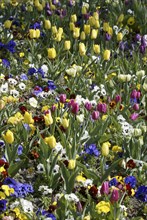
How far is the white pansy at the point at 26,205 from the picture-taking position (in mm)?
3260

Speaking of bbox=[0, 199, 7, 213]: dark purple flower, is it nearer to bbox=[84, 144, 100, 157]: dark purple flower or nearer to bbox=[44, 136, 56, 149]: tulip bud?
bbox=[44, 136, 56, 149]: tulip bud

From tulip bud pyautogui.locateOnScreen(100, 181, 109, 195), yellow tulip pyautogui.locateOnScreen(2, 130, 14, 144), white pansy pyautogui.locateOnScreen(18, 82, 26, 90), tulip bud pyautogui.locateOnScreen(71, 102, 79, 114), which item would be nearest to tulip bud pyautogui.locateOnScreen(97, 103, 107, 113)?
tulip bud pyautogui.locateOnScreen(71, 102, 79, 114)

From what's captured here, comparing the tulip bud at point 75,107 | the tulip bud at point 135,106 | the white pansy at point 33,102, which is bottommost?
the tulip bud at point 75,107

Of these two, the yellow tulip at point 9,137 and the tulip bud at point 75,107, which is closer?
the yellow tulip at point 9,137

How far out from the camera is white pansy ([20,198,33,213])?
128 inches

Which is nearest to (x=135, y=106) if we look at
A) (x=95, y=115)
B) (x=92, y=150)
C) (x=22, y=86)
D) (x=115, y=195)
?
(x=95, y=115)

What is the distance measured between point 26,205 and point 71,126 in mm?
936

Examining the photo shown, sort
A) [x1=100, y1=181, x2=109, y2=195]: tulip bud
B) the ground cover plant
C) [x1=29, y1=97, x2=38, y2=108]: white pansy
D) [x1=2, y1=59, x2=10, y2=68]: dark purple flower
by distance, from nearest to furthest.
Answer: [x1=100, y1=181, x2=109, y2=195]: tulip bud
the ground cover plant
[x1=29, y1=97, x2=38, y2=108]: white pansy
[x1=2, y1=59, x2=10, y2=68]: dark purple flower

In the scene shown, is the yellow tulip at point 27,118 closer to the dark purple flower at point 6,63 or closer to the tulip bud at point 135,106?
the tulip bud at point 135,106

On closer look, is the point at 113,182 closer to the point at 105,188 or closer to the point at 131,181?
the point at 131,181

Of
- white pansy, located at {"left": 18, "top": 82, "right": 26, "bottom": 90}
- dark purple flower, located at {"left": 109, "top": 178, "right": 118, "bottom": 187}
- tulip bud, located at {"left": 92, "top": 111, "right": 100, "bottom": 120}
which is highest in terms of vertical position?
white pansy, located at {"left": 18, "top": 82, "right": 26, "bottom": 90}

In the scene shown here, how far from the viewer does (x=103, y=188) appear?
3215 mm

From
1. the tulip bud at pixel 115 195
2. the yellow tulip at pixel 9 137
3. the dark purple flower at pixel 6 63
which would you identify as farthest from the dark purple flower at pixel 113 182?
the dark purple flower at pixel 6 63

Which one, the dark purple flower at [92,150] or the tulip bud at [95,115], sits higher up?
the tulip bud at [95,115]
